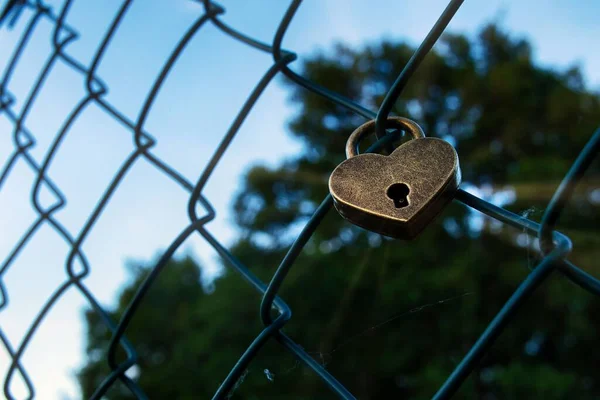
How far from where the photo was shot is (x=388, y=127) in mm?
328

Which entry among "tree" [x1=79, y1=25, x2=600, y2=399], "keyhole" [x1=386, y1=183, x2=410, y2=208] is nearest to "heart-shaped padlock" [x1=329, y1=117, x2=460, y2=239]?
"keyhole" [x1=386, y1=183, x2=410, y2=208]

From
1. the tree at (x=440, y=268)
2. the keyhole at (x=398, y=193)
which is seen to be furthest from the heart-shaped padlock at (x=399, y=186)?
the tree at (x=440, y=268)

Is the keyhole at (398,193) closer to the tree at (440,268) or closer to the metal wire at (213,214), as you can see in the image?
the metal wire at (213,214)

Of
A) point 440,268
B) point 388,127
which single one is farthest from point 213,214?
point 440,268

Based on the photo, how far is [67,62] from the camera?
2.56 ft

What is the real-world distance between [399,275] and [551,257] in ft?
15.2

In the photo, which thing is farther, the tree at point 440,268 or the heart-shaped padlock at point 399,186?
the tree at point 440,268

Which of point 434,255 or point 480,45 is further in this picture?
point 480,45

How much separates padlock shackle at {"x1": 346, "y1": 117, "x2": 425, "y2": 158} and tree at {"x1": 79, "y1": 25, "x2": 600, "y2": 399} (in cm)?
317

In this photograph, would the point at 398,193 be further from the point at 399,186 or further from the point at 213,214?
the point at 213,214

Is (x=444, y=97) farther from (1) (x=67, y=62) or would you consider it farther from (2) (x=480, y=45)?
(1) (x=67, y=62)

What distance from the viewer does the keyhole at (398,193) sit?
0.29 metres

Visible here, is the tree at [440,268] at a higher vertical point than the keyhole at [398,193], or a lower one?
lower

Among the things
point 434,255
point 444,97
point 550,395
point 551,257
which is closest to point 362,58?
point 444,97
